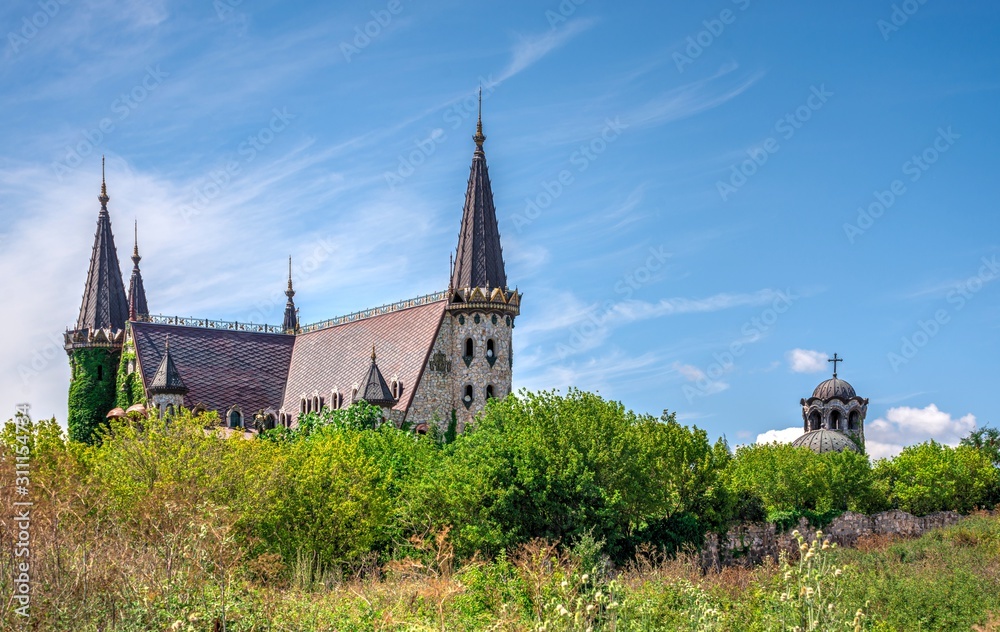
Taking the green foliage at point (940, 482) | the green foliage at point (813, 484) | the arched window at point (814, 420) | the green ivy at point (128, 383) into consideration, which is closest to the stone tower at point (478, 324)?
the green foliage at point (813, 484)

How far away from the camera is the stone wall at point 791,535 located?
5125 centimetres

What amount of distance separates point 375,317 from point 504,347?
12995 millimetres

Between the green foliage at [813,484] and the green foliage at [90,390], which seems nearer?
the green foliage at [813,484]

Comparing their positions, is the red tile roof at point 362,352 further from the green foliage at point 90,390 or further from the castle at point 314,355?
the green foliage at point 90,390

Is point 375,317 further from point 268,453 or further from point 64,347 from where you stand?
point 268,453

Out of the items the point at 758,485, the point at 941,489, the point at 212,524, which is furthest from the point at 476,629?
the point at 941,489

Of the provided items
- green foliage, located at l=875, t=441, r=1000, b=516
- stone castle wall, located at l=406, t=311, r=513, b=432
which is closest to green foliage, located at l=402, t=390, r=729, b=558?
stone castle wall, located at l=406, t=311, r=513, b=432

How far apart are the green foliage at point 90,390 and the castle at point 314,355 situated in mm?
70

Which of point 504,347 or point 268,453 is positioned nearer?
point 268,453

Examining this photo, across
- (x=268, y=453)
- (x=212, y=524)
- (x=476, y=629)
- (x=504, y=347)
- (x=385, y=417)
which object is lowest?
(x=476, y=629)

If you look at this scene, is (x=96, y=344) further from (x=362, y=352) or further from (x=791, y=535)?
(x=791, y=535)

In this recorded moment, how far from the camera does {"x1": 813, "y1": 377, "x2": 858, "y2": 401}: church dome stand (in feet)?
308

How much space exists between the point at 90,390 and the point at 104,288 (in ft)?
25.2

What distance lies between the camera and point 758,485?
6800 cm
